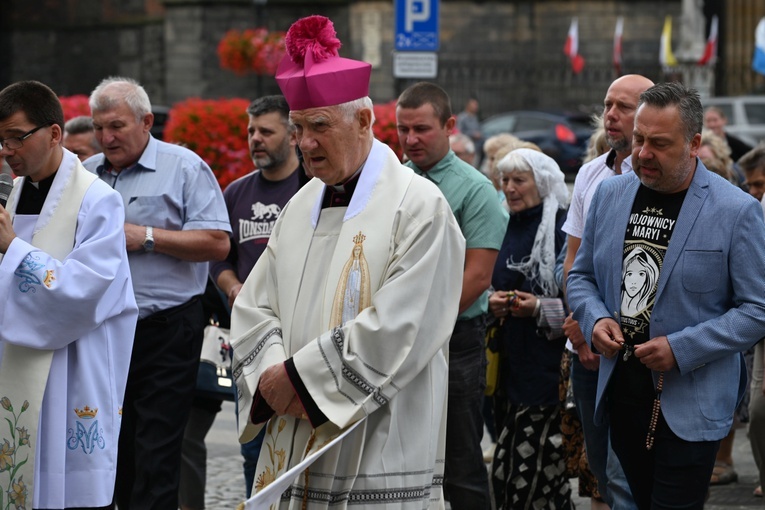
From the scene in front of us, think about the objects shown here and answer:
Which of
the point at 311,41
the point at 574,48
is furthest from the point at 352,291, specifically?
the point at 574,48

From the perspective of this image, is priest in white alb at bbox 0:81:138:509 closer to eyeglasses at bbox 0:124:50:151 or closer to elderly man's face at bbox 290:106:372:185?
eyeglasses at bbox 0:124:50:151

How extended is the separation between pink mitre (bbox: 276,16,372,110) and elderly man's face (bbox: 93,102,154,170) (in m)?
1.92

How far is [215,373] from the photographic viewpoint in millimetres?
6648

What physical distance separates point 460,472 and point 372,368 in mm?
1998

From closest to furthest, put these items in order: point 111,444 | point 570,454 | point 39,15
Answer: point 111,444
point 570,454
point 39,15

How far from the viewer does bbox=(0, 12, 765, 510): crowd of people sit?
13.7 feet

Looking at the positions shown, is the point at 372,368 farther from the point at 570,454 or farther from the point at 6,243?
the point at 570,454

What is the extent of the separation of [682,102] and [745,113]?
63.3 ft

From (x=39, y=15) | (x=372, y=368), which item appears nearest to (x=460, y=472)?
(x=372, y=368)

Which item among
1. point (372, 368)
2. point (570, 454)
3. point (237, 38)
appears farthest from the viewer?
point (237, 38)

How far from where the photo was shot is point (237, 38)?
1141 inches

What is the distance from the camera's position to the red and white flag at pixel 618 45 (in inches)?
1120

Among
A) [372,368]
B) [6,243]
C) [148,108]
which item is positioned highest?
[148,108]

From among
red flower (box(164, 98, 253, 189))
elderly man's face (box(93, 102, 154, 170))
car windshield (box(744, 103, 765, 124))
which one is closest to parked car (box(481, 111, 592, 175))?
car windshield (box(744, 103, 765, 124))
